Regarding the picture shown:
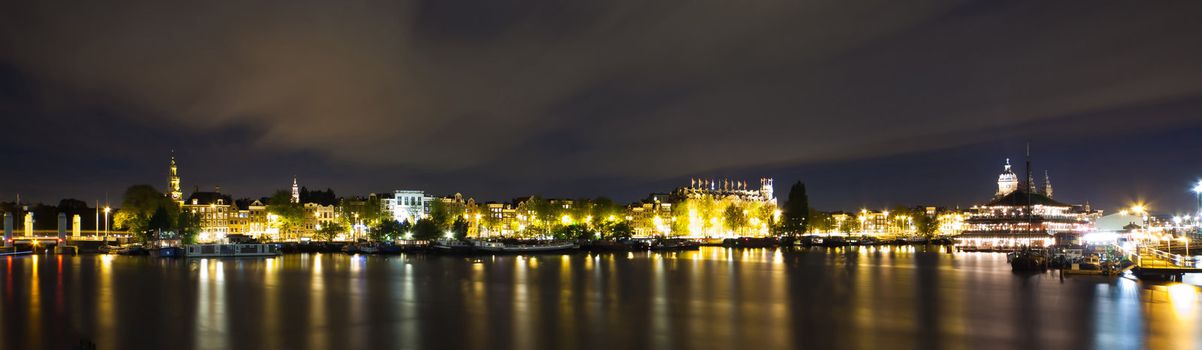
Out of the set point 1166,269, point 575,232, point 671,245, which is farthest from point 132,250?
point 1166,269

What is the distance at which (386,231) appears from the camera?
91375mm

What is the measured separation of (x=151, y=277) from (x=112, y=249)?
49.3 meters

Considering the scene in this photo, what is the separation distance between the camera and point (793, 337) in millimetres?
21734

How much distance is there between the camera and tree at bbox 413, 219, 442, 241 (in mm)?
88175

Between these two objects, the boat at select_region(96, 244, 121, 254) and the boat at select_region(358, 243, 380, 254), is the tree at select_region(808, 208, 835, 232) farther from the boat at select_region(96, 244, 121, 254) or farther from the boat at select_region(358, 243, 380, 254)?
the boat at select_region(96, 244, 121, 254)

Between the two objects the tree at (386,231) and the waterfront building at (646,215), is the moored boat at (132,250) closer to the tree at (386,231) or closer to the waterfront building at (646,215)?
the tree at (386,231)

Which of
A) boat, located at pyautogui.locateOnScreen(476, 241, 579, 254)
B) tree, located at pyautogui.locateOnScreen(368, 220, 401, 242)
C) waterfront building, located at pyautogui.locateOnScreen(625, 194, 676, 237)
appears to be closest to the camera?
boat, located at pyautogui.locateOnScreen(476, 241, 579, 254)

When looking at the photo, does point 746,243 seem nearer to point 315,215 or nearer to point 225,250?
point 225,250

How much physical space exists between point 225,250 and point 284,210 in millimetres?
32128

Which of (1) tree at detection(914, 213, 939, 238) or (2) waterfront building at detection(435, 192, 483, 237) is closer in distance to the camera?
(2) waterfront building at detection(435, 192, 483, 237)

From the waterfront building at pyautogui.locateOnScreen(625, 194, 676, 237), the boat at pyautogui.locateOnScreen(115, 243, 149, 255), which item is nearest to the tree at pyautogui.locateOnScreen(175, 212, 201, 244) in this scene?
the boat at pyautogui.locateOnScreen(115, 243, 149, 255)

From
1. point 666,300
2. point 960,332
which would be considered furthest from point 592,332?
Result: point 960,332

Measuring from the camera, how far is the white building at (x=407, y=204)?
12354cm

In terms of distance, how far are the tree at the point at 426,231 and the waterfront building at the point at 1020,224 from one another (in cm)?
6005
